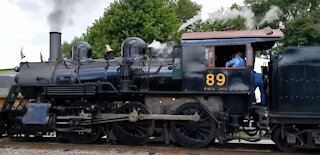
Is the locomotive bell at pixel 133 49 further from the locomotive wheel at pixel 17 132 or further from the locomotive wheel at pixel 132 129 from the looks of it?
the locomotive wheel at pixel 17 132

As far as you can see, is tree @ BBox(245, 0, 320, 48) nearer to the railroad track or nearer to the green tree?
the railroad track

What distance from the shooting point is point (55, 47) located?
41.0ft

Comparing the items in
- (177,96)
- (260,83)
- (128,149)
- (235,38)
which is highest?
(235,38)

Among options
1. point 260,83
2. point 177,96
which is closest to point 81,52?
point 177,96

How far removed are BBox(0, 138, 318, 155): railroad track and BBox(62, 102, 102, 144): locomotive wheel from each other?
0.42 m

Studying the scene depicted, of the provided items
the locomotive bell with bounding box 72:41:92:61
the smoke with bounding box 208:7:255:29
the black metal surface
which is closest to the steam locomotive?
the black metal surface

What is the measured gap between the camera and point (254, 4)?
28781mm

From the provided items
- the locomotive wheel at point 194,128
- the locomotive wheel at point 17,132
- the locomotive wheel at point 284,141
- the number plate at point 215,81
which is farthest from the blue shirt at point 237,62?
the locomotive wheel at point 17,132

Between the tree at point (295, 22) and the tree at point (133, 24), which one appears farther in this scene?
the tree at point (295, 22)

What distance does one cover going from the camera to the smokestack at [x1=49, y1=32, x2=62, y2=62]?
40.5ft

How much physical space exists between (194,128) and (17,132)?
503 cm

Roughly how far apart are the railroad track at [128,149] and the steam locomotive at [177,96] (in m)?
0.34

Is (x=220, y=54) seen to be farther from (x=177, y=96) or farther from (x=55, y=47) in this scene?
(x=55, y=47)

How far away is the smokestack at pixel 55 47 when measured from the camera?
12336 mm
